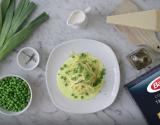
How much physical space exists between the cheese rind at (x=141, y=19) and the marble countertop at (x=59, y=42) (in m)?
0.05

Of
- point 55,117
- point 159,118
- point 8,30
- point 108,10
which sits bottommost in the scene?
point 159,118

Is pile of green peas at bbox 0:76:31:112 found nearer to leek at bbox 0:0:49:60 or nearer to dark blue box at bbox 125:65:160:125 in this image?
leek at bbox 0:0:49:60

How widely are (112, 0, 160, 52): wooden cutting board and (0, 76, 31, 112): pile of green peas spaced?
401 millimetres

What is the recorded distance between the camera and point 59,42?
1.66m

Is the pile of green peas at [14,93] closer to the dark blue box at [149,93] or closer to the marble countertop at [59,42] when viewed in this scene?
the marble countertop at [59,42]

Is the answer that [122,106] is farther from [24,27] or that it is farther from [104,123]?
[24,27]

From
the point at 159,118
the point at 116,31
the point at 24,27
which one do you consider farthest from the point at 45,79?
the point at 159,118

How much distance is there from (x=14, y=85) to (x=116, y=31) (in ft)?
1.36

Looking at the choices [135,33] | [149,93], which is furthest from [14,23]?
[149,93]

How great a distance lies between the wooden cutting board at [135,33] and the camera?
1598mm

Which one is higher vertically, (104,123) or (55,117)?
(55,117)

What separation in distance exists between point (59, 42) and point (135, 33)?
28 cm

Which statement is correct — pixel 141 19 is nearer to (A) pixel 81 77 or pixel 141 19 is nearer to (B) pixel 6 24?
(A) pixel 81 77

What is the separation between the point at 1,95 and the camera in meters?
1.64
